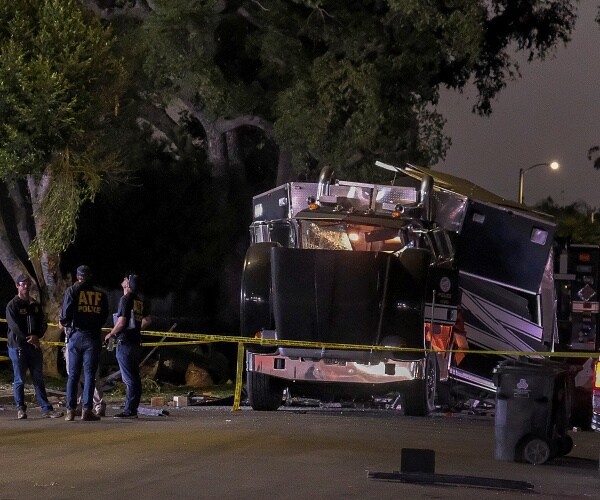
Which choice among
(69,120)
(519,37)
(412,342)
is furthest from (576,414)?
(519,37)

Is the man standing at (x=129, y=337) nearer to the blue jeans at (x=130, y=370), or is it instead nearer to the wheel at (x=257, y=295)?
the blue jeans at (x=130, y=370)

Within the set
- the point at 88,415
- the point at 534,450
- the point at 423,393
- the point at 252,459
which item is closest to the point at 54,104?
the point at 88,415

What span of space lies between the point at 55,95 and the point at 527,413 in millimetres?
12777

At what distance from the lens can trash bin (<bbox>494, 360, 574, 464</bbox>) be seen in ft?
39.4

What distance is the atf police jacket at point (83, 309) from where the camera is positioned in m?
14.8

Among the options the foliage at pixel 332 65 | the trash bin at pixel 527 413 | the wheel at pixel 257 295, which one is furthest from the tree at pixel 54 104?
the trash bin at pixel 527 413

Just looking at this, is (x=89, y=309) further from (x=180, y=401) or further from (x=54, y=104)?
(x=54, y=104)

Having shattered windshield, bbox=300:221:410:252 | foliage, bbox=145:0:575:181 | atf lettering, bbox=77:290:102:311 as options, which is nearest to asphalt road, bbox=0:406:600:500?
atf lettering, bbox=77:290:102:311

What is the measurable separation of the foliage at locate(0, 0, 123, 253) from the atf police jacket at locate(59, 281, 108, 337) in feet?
26.4

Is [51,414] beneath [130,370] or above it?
beneath

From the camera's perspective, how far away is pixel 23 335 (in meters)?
15.5

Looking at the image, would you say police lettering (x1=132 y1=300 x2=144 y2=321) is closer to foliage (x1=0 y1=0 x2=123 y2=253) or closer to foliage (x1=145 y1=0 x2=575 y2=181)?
foliage (x1=0 y1=0 x2=123 y2=253)

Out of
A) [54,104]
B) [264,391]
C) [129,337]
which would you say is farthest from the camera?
[54,104]

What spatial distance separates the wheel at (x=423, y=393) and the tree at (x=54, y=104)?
340 inches
